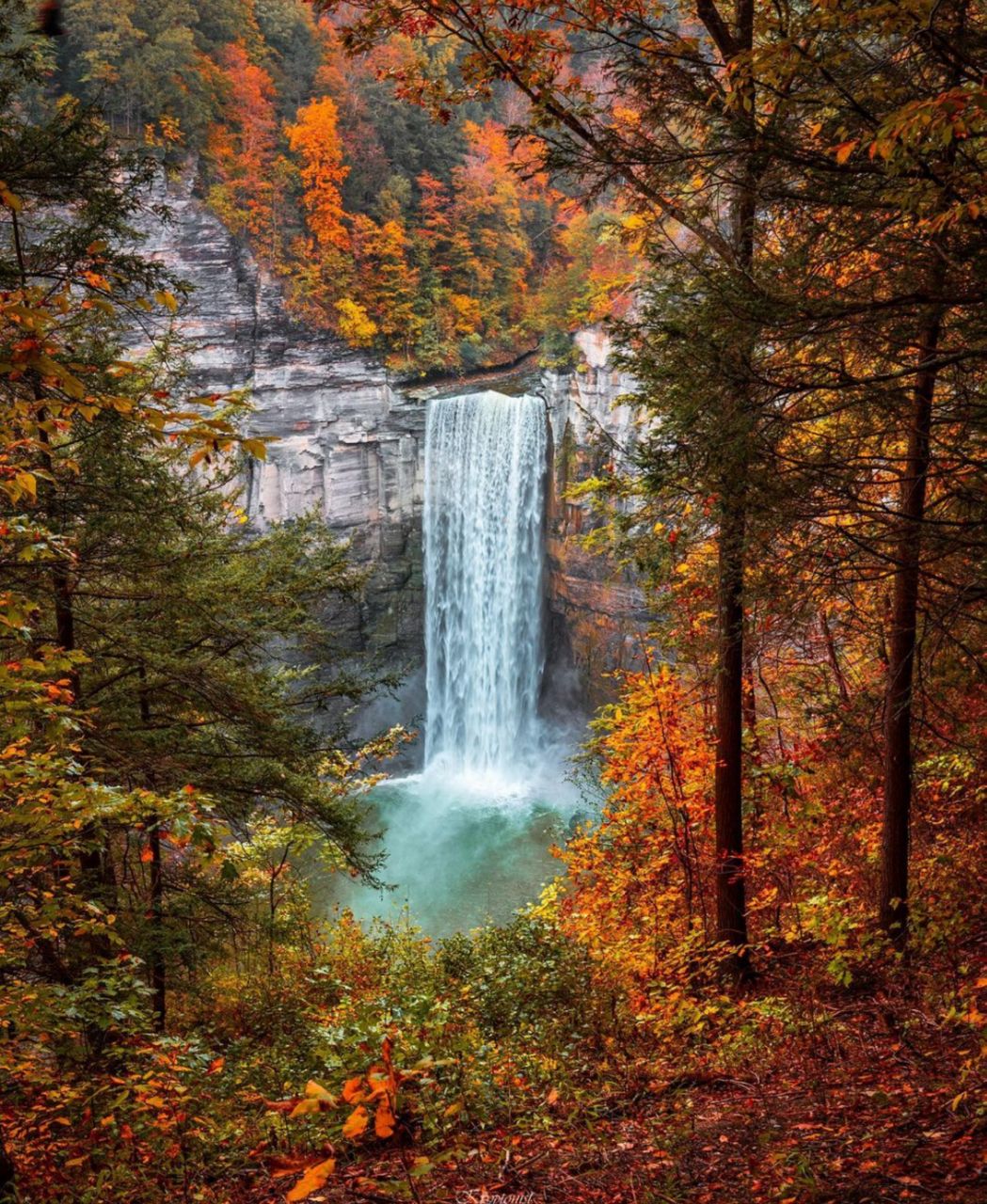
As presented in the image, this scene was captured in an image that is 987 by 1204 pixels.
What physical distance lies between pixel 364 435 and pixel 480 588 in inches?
239

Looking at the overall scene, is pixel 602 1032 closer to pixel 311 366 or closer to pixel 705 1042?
pixel 705 1042

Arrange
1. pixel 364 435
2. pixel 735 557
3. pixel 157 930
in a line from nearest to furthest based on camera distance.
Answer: pixel 735 557
pixel 157 930
pixel 364 435

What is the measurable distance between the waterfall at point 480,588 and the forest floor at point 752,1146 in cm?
2123

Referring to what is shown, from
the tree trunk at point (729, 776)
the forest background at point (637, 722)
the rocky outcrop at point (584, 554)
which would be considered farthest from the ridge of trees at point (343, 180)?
the tree trunk at point (729, 776)

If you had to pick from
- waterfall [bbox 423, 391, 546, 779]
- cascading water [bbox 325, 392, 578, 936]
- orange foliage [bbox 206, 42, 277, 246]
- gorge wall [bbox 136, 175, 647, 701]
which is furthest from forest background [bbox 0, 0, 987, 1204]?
orange foliage [bbox 206, 42, 277, 246]

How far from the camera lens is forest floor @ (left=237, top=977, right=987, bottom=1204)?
2.50 meters

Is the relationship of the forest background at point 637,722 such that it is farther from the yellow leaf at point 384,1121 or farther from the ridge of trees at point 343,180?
the ridge of trees at point 343,180

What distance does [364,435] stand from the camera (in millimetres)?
26047

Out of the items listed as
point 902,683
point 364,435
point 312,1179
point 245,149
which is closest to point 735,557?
point 902,683

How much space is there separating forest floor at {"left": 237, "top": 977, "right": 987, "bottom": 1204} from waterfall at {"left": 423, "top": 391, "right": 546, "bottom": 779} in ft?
Answer: 69.6

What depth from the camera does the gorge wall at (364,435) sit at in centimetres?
2425

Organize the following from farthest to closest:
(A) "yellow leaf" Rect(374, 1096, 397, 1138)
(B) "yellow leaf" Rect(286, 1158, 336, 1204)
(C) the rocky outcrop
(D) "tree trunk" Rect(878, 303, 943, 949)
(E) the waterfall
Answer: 1. (E) the waterfall
2. (C) the rocky outcrop
3. (D) "tree trunk" Rect(878, 303, 943, 949)
4. (A) "yellow leaf" Rect(374, 1096, 397, 1138)
5. (B) "yellow leaf" Rect(286, 1158, 336, 1204)

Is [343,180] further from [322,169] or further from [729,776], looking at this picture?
[729,776]

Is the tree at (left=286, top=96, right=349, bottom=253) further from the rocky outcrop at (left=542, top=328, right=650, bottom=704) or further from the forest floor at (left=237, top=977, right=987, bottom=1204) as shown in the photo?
the forest floor at (left=237, top=977, right=987, bottom=1204)
